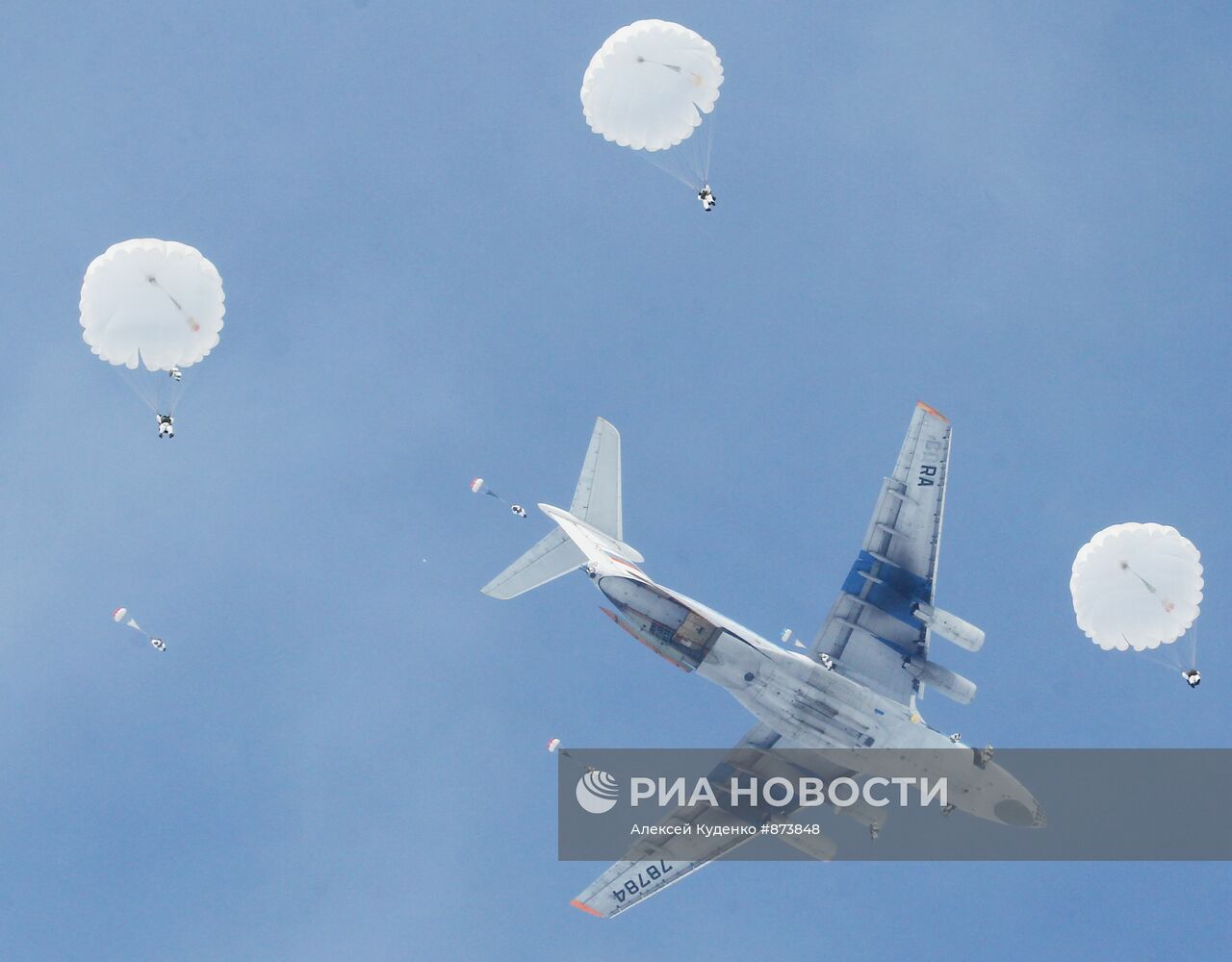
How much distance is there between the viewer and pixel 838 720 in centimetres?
6178

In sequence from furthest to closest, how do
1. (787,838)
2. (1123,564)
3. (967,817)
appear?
1. (787,838)
2. (967,817)
3. (1123,564)

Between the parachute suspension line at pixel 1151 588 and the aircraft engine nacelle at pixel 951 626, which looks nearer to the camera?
the parachute suspension line at pixel 1151 588

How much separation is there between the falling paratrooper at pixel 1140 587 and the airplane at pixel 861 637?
4977 mm

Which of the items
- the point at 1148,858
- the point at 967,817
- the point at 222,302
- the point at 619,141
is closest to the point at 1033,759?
the point at 967,817

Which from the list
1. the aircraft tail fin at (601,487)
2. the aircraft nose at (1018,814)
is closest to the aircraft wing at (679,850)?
the aircraft nose at (1018,814)

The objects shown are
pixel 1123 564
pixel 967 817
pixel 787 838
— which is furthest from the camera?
pixel 787 838

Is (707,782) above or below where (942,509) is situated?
below

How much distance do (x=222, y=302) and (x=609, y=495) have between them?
1919cm

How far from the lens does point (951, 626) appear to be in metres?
61.1

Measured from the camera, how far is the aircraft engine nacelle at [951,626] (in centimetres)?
6062

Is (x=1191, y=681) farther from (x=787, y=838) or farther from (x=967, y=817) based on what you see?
(x=787, y=838)

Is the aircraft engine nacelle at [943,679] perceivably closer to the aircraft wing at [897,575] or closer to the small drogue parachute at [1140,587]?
the aircraft wing at [897,575]

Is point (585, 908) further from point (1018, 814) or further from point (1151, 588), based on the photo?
point (1151, 588)

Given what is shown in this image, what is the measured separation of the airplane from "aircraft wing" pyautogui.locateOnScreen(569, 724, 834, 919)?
3.06 meters
